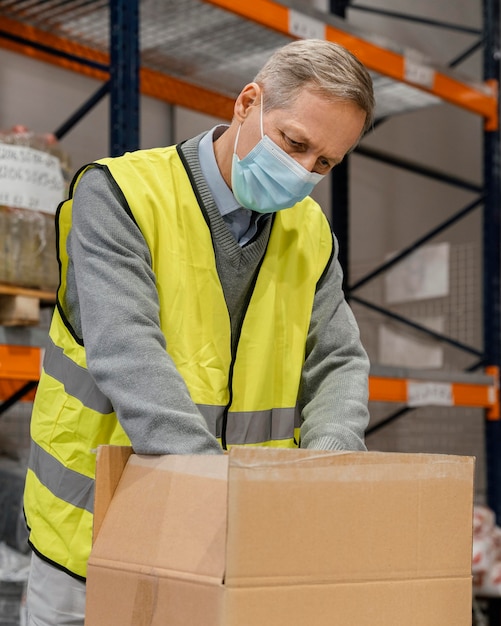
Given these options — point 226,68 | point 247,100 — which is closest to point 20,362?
point 247,100

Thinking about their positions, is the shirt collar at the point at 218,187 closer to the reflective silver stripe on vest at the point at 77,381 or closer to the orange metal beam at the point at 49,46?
the reflective silver stripe on vest at the point at 77,381

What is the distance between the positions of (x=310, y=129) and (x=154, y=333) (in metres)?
→ 0.47

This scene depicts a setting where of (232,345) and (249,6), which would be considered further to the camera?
(249,6)

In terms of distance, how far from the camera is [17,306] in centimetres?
307

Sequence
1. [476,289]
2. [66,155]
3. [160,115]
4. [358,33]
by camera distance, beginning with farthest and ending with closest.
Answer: [476,289], [160,115], [358,33], [66,155]

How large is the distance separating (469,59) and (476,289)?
1564mm

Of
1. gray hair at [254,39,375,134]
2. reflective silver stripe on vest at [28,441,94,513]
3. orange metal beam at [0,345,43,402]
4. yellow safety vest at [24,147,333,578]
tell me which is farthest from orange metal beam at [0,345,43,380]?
gray hair at [254,39,375,134]

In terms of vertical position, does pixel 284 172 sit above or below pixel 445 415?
above

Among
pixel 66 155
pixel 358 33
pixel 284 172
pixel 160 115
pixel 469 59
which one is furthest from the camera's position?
pixel 469 59

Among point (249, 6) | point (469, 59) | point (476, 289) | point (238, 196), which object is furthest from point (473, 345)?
point (238, 196)

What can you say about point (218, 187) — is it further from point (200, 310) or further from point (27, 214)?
point (27, 214)

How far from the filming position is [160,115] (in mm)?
4965

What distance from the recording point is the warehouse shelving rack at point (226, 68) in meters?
3.36

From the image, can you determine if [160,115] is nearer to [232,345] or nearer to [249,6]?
[249,6]
